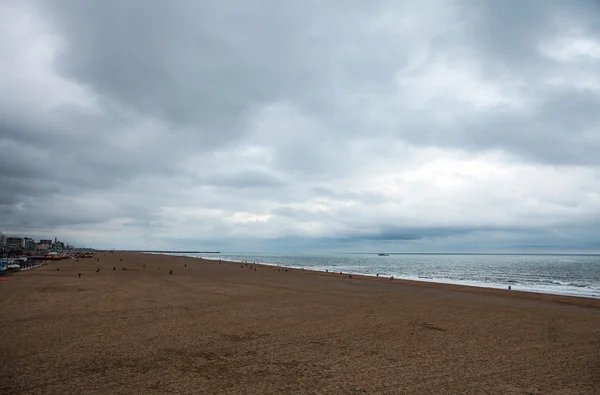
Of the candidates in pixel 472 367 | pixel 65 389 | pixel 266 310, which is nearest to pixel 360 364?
pixel 472 367

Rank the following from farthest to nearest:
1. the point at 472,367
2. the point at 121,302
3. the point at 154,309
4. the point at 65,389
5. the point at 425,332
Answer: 1. the point at 121,302
2. the point at 154,309
3. the point at 425,332
4. the point at 472,367
5. the point at 65,389

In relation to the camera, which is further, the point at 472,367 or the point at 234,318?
the point at 234,318

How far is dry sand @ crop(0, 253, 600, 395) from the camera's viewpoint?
835 cm

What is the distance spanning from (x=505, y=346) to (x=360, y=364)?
5940 millimetres

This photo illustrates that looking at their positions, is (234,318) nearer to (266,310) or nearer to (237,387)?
(266,310)

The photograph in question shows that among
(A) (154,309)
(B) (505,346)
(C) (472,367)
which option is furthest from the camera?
(A) (154,309)

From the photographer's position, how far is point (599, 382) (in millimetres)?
8789

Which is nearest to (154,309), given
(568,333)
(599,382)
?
(599,382)

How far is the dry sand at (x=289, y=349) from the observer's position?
835cm

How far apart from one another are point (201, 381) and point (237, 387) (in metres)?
0.98

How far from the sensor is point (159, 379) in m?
8.55

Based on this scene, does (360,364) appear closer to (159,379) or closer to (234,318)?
(159,379)

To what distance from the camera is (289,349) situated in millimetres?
11367

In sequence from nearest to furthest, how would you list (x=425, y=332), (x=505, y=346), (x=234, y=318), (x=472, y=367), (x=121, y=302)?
(x=472, y=367) → (x=505, y=346) → (x=425, y=332) → (x=234, y=318) → (x=121, y=302)
